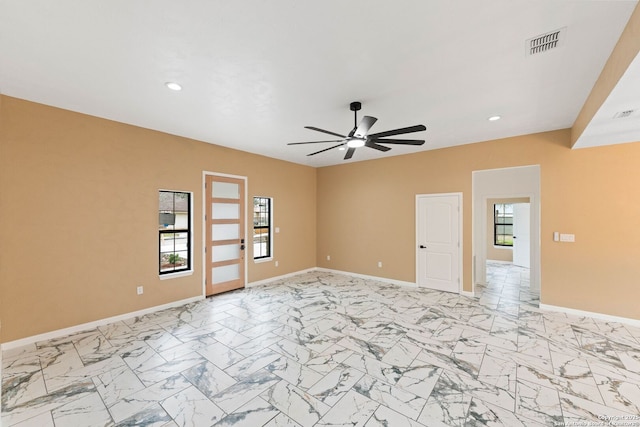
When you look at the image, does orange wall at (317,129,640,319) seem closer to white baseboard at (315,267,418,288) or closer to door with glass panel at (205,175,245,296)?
white baseboard at (315,267,418,288)

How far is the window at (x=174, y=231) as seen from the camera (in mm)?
4711

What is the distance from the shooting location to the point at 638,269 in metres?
3.93

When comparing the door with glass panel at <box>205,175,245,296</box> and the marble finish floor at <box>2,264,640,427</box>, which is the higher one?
the door with glass panel at <box>205,175,245,296</box>

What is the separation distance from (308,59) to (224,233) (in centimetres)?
403

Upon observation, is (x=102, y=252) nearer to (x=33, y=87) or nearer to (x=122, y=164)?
(x=122, y=164)

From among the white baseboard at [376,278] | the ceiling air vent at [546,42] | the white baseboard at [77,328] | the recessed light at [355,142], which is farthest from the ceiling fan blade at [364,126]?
the white baseboard at [77,328]

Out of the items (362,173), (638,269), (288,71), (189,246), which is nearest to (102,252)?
(189,246)

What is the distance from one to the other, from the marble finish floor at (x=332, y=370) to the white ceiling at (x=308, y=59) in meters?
2.77

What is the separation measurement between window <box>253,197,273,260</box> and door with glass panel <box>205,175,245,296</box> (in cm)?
41

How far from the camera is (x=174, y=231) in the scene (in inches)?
192

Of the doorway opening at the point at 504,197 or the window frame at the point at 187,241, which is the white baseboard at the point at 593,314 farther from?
the window frame at the point at 187,241

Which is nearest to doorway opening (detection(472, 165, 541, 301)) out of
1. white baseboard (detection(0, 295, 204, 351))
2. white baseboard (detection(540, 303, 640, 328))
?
white baseboard (detection(540, 303, 640, 328))

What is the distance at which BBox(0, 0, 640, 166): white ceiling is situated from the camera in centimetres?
204

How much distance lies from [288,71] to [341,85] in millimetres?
620
